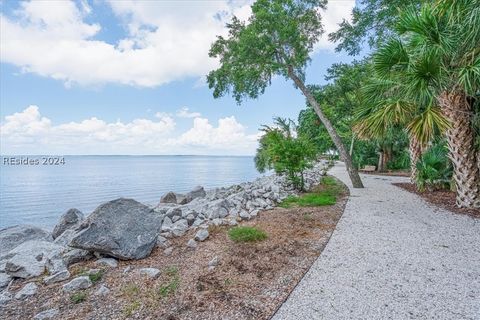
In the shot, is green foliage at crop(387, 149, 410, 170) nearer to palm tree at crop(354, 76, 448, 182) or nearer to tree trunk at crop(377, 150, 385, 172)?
tree trunk at crop(377, 150, 385, 172)

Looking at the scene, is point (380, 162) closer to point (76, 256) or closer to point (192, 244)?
point (192, 244)

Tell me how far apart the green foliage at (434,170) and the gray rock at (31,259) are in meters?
10.4

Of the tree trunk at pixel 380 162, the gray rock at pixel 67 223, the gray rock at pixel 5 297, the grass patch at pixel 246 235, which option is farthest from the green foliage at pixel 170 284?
the tree trunk at pixel 380 162

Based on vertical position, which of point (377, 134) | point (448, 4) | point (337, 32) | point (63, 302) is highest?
point (337, 32)

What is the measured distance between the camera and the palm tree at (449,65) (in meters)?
5.35

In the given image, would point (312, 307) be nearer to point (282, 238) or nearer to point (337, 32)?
point (282, 238)

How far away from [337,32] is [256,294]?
10647mm

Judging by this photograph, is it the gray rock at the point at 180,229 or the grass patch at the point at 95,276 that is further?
the gray rock at the point at 180,229

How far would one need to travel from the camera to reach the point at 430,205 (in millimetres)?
7320

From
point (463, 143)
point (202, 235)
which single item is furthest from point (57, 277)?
point (463, 143)

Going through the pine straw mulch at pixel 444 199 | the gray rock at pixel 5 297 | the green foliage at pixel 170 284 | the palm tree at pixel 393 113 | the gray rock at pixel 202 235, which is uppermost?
the palm tree at pixel 393 113

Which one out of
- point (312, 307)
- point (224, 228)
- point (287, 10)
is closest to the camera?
point (312, 307)

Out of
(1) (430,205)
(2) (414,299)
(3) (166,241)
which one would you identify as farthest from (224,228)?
(1) (430,205)

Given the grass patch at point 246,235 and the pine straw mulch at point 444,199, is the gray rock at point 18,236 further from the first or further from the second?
the pine straw mulch at point 444,199
